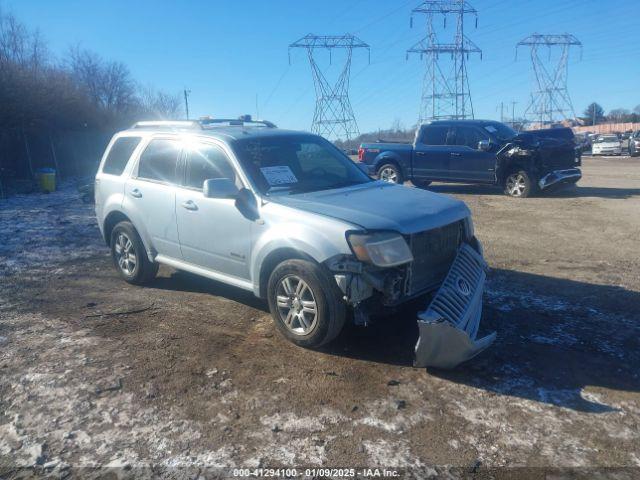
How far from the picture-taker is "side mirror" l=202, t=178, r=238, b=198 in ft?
15.0

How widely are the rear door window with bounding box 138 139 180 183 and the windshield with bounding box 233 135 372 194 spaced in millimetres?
852

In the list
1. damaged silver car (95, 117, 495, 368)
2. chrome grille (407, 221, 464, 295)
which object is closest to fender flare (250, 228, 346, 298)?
damaged silver car (95, 117, 495, 368)

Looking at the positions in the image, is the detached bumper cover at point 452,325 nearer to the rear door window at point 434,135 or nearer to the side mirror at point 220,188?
the side mirror at point 220,188

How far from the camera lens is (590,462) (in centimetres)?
293

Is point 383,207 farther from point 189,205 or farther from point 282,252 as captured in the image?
point 189,205

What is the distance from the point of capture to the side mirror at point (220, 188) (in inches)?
180

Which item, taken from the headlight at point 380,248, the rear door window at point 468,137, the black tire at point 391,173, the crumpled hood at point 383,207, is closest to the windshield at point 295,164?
the crumpled hood at point 383,207

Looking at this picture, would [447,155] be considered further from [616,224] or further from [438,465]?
[438,465]

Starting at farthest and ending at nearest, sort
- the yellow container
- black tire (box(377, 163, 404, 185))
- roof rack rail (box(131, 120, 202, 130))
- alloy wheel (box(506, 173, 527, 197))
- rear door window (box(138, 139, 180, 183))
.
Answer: the yellow container → black tire (box(377, 163, 404, 185)) → alloy wheel (box(506, 173, 527, 197)) → roof rack rail (box(131, 120, 202, 130)) → rear door window (box(138, 139, 180, 183))

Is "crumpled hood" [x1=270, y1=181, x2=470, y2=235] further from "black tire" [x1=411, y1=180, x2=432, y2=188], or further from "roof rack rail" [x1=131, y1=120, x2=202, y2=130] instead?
"black tire" [x1=411, y1=180, x2=432, y2=188]

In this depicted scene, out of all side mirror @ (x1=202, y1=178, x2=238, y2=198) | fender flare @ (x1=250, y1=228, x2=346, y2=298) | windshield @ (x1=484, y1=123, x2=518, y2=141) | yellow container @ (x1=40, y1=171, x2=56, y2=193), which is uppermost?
windshield @ (x1=484, y1=123, x2=518, y2=141)

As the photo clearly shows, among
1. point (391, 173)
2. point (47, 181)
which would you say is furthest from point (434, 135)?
point (47, 181)

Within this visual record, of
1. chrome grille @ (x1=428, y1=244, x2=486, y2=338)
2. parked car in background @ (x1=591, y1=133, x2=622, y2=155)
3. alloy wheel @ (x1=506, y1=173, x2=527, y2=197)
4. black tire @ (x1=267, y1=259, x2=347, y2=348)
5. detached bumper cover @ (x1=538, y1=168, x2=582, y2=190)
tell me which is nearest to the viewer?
chrome grille @ (x1=428, y1=244, x2=486, y2=338)

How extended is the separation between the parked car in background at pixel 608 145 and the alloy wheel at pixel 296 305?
35712 millimetres
